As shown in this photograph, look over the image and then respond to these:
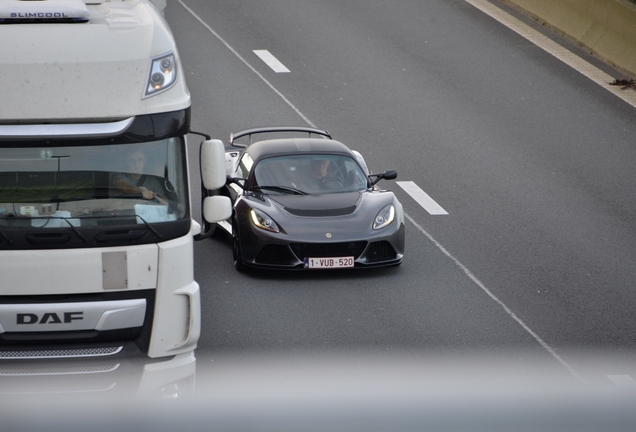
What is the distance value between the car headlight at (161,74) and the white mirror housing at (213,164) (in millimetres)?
664

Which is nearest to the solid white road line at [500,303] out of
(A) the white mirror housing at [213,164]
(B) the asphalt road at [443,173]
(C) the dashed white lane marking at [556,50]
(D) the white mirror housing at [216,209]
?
(B) the asphalt road at [443,173]

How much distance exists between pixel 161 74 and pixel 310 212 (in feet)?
16.4

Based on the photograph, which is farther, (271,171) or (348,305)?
(271,171)

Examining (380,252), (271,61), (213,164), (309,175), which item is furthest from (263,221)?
(271,61)

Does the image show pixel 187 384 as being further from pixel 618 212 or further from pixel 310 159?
pixel 618 212

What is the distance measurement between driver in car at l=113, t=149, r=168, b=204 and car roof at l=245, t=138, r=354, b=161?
18.6 feet

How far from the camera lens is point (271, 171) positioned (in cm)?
1245

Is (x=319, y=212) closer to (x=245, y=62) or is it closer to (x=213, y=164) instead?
(x=213, y=164)

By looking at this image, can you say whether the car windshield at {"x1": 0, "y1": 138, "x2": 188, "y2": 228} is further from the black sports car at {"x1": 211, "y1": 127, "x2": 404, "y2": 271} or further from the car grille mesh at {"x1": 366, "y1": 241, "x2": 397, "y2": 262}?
the car grille mesh at {"x1": 366, "y1": 241, "x2": 397, "y2": 262}

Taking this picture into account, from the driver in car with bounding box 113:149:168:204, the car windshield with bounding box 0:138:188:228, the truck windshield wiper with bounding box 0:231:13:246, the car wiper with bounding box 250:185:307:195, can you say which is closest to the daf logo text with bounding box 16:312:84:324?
the truck windshield wiper with bounding box 0:231:13:246

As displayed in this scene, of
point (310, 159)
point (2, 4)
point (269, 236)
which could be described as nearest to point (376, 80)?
point (310, 159)

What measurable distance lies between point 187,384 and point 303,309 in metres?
3.95

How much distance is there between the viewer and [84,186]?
266 inches

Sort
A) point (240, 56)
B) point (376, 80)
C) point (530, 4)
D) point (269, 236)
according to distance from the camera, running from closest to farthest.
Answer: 1. point (269, 236)
2. point (376, 80)
3. point (240, 56)
4. point (530, 4)
